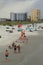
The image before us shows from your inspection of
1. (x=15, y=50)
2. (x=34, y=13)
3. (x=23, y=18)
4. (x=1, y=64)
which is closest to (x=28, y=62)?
(x=1, y=64)

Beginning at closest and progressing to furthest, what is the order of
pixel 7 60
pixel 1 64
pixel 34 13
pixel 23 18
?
pixel 1 64 < pixel 7 60 < pixel 23 18 < pixel 34 13

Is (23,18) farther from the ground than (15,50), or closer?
closer

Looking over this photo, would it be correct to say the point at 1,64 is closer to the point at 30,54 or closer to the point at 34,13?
the point at 30,54

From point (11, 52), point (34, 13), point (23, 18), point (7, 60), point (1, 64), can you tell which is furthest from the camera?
point (34, 13)

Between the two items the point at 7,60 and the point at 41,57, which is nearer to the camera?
the point at 7,60

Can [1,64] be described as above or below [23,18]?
above

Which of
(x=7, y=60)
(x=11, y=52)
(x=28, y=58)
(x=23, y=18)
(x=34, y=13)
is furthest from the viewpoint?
(x=34, y=13)

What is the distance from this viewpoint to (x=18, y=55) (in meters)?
24.5

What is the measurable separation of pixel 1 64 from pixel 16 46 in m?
6.20

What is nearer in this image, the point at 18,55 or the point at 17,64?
the point at 17,64

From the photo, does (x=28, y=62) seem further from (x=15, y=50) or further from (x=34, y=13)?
(x=34, y=13)

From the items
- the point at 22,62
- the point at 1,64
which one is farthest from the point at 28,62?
the point at 1,64

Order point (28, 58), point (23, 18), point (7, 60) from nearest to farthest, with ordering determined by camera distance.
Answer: point (7, 60)
point (28, 58)
point (23, 18)

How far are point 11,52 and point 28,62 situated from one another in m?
3.94
